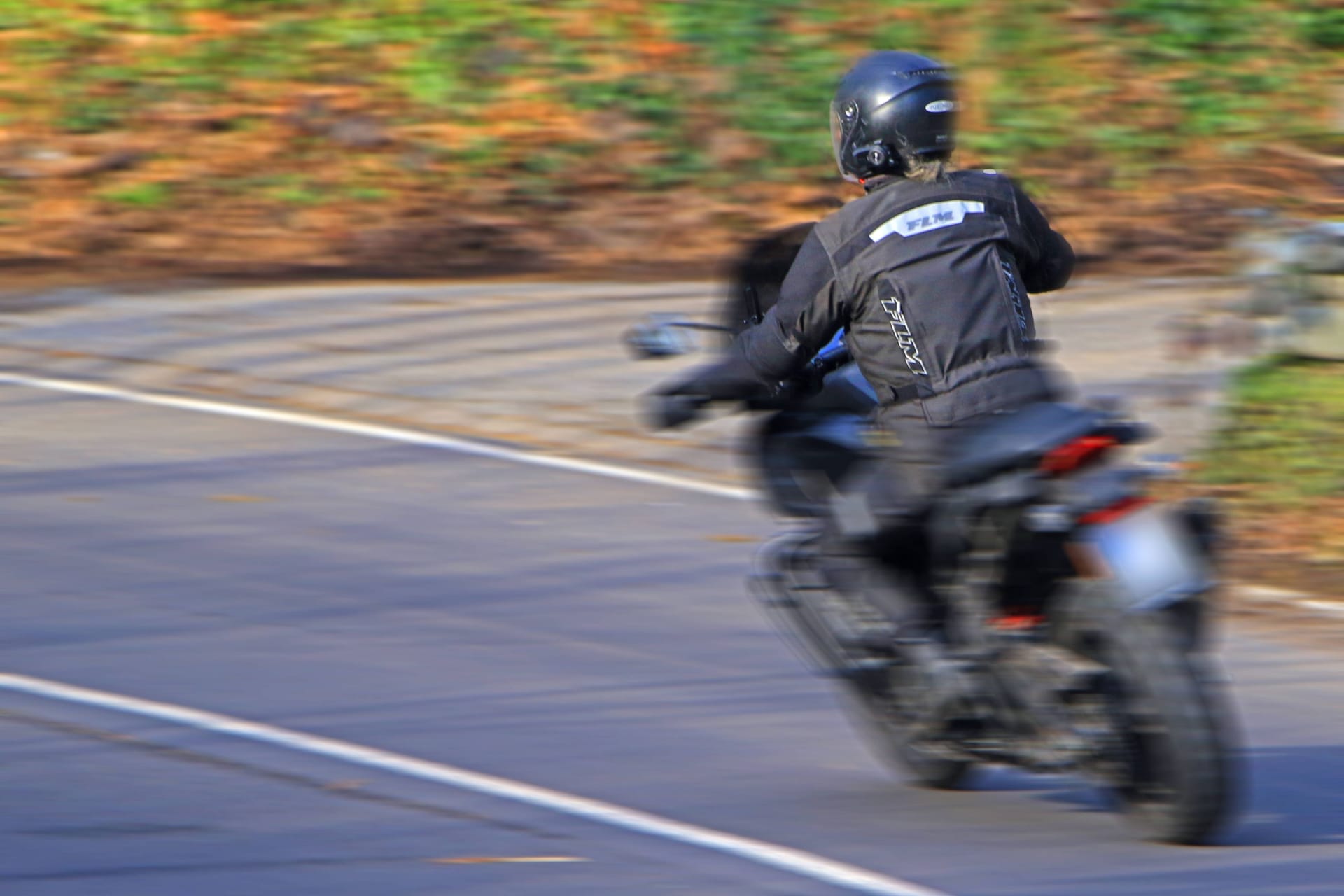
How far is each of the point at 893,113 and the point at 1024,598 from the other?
1154mm

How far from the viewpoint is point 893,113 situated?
5094 millimetres

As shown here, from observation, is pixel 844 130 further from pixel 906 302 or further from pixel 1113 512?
pixel 1113 512

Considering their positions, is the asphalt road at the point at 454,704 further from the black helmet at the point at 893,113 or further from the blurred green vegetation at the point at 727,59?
→ the blurred green vegetation at the point at 727,59

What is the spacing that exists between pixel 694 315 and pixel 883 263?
24.5 ft

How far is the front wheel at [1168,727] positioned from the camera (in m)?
4.64

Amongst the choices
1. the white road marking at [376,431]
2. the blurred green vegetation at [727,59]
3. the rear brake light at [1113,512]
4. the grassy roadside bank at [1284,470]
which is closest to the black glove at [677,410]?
the rear brake light at [1113,512]

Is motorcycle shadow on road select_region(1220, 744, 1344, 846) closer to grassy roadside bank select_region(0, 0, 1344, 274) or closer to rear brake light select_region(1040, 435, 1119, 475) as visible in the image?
rear brake light select_region(1040, 435, 1119, 475)

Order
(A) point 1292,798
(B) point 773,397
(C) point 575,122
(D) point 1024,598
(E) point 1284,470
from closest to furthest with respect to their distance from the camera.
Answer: (D) point 1024,598 → (B) point 773,397 → (A) point 1292,798 → (E) point 1284,470 → (C) point 575,122

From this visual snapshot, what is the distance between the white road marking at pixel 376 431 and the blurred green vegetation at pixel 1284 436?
2024 millimetres

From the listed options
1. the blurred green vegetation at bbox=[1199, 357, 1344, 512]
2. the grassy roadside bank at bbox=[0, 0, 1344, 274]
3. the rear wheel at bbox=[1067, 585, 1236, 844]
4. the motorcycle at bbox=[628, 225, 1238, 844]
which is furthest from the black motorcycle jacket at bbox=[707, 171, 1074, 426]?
the grassy roadside bank at bbox=[0, 0, 1344, 274]

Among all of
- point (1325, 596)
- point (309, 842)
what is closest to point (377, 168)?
point (1325, 596)

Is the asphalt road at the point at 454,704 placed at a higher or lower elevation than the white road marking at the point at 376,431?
higher

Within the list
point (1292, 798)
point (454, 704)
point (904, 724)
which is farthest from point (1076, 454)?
point (454, 704)

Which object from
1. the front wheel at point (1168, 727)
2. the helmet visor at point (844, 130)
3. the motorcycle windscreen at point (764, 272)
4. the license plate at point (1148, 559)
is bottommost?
the front wheel at point (1168, 727)
